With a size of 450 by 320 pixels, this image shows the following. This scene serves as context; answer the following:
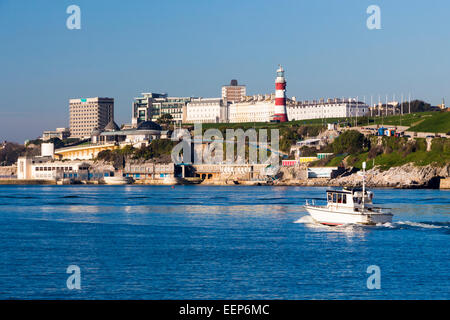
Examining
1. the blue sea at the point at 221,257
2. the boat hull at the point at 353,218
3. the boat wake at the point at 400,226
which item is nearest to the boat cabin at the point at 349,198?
the boat hull at the point at 353,218

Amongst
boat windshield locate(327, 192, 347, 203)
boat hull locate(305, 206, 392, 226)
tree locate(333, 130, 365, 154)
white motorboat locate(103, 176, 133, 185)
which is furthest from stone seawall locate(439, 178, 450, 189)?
white motorboat locate(103, 176, 133, 185)

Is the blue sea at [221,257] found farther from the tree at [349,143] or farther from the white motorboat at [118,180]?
the white motorboat at [118,180]

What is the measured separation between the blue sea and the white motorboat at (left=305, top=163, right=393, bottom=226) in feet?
2.53

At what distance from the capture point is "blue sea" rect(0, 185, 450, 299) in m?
32.1

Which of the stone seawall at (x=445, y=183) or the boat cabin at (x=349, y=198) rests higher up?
the boat cabin at (x=349, y=198)

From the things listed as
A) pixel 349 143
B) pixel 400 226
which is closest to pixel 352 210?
pixel 400 226

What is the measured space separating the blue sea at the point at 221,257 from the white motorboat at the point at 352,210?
77 cm

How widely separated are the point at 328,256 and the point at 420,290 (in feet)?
31.5

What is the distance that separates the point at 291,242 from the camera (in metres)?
47.7

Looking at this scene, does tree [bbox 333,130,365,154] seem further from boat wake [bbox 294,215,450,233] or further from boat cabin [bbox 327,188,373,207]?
boat cabin [bbox 327,188,373,207]

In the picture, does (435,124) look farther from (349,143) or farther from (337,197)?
(337,197)

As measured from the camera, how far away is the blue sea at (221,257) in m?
32.1
